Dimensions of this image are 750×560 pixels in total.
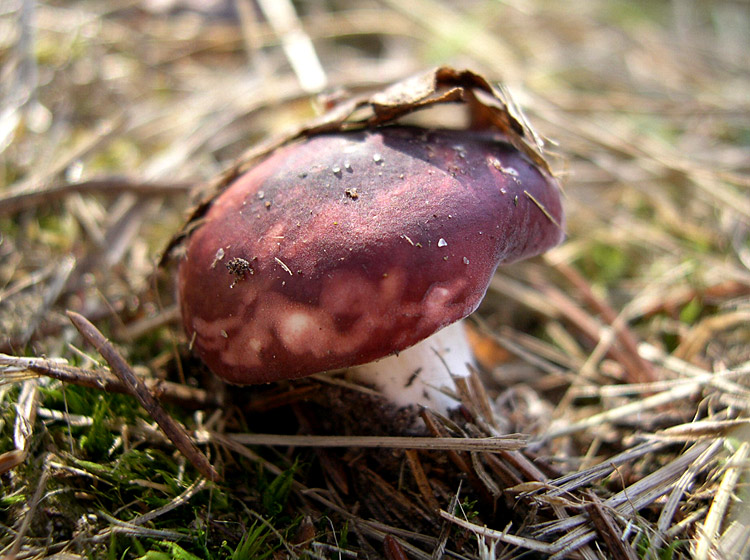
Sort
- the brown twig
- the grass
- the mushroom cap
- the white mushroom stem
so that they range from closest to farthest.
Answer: the mushroom cap, the grass, the white mushroom stem, the brown twig

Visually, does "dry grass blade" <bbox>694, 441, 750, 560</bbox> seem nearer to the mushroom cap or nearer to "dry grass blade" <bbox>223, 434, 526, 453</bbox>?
"dry grass blade" <bbox>223, 434, 526, 453</bbox>

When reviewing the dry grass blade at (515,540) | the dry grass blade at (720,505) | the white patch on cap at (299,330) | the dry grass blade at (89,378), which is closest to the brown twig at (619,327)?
the dry grass blade at (720,505)

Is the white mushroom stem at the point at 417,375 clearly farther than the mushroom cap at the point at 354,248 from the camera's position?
Yes

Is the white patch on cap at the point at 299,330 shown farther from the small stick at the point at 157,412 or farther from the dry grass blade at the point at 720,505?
the dry grass blade at the point at 720,505

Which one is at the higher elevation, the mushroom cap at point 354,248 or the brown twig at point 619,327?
the mushroom cap at point 354,248

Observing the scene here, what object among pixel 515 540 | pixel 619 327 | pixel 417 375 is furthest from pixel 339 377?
pixel 619 327

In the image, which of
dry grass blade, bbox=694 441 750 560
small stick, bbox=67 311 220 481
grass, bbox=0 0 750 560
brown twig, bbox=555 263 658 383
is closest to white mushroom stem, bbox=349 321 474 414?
grass, bbox=0 0 750 560
